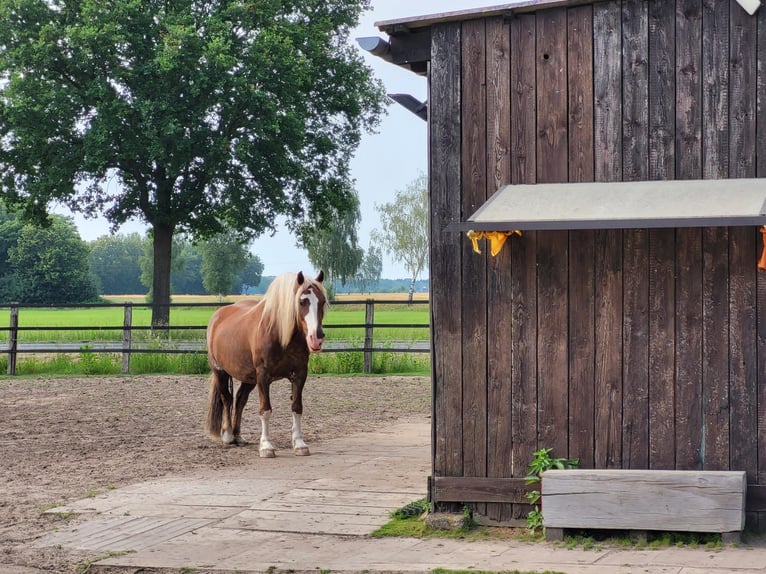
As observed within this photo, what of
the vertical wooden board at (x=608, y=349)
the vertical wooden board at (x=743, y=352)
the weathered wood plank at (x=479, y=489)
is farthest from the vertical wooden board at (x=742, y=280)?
the weathered wood plank at (x=479, y=489)

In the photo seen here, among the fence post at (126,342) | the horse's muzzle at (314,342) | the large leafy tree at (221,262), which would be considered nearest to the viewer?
the horse's muzzle at (314,342)

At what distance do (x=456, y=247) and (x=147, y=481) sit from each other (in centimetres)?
364

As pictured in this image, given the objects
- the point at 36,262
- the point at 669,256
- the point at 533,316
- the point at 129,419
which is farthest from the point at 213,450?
the point at 36,262

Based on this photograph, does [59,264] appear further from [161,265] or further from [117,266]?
[117,266]

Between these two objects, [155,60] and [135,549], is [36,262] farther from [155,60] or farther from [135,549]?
[135,549]

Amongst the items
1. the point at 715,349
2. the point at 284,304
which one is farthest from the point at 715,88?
the point at 284,304

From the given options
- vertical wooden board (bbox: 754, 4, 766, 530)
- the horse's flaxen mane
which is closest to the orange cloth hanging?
vertical wooden board (bbox: 754, 4, 766, 530)

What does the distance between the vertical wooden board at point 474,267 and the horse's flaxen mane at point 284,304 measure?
331 cm

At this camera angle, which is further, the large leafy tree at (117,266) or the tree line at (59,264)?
the large leafy tree at (117,266)

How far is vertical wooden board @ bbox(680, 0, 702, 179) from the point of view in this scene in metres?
6.05

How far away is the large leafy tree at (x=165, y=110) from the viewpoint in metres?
27.7

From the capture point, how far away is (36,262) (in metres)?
74.2

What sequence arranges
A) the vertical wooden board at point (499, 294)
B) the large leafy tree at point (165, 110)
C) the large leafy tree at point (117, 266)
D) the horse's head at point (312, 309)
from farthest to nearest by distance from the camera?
the large leafy tree at point (117, 266) → the large leafy tree at point (165, 110) → the horse's head at point (312, 309) → the vertical wooden board at point (499, 294)

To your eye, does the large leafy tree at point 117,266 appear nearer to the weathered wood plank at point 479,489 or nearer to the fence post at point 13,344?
the fence post at point 13,344
